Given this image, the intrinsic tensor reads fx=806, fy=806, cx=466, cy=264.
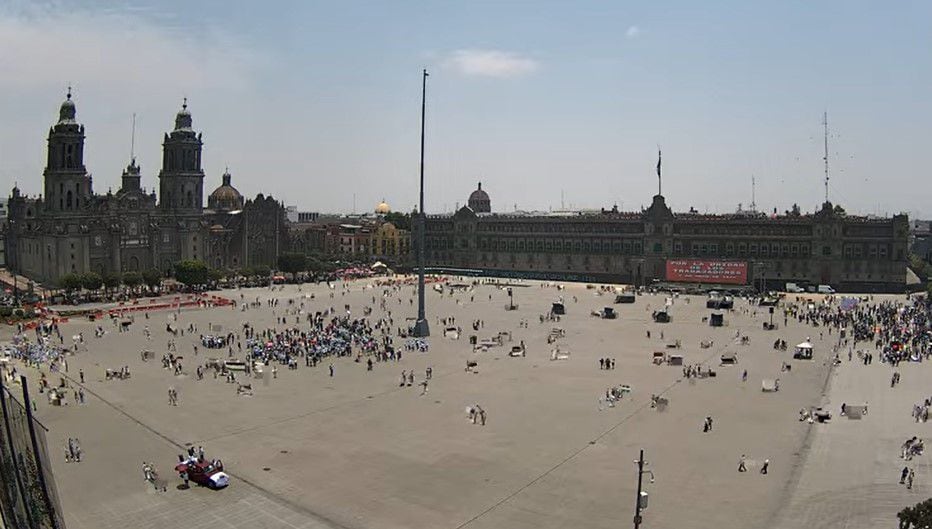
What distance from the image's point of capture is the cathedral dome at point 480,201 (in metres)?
174

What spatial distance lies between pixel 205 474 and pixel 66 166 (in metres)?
90.8

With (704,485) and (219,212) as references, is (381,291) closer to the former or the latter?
(219,212)

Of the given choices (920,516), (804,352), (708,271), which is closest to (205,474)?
(920,516)

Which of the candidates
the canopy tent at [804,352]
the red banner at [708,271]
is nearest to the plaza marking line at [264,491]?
the canopy tent at [804,352]

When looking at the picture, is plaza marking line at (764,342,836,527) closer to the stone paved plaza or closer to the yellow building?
the stone paved plaza

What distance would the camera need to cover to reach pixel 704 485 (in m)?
28.0

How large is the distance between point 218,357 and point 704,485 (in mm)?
35174

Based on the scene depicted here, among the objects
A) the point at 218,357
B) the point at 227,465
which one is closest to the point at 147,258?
the point at 218,357

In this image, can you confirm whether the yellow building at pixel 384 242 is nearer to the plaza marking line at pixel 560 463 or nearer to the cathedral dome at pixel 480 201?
the cathedral dome at pixel 480 201

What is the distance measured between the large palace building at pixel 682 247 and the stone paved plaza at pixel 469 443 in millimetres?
55381

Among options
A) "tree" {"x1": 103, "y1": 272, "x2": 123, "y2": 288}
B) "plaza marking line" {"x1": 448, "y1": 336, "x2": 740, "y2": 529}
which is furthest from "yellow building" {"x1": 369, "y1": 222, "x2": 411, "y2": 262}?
"plaza marking line" {"x1": 448, "y1": 336, "x2": 740, "y2": 529}

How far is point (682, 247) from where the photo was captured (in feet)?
388

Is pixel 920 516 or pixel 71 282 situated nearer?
pixel 920 516

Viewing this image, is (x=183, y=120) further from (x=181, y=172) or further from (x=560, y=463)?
(x=560, y=463)
